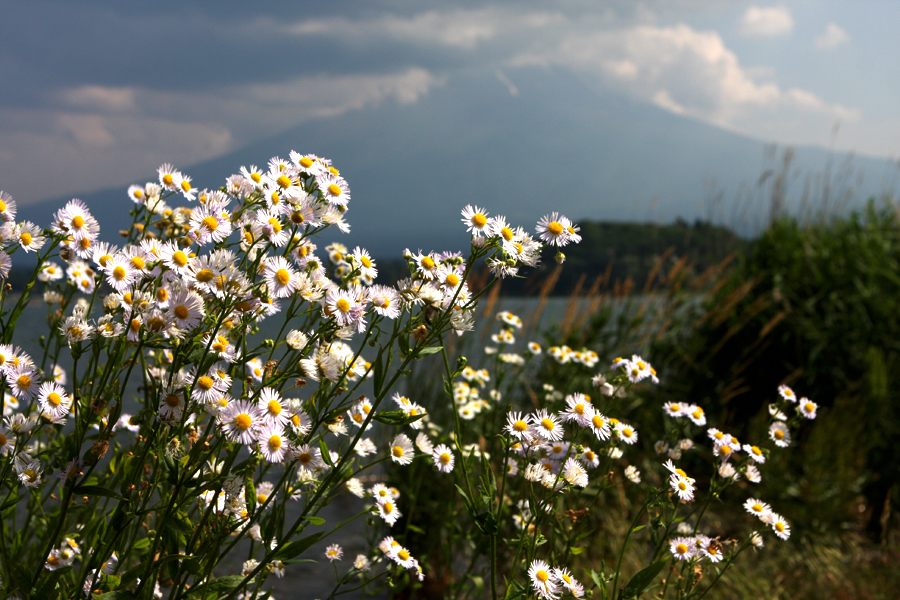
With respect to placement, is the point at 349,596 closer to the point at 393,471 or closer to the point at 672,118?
the point at 393,471

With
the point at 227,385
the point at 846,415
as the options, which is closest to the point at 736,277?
the point at 846,415

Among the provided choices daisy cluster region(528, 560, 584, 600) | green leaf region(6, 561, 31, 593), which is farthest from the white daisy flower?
green leaf region(6, 561, 31, 593)

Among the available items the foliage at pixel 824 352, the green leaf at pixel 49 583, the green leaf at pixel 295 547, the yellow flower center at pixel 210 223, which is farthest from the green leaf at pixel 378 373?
the foliage at pixel 824 352

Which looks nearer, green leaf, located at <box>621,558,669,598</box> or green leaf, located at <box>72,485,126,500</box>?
green leaf, located at <box>72,485,126,500</box>

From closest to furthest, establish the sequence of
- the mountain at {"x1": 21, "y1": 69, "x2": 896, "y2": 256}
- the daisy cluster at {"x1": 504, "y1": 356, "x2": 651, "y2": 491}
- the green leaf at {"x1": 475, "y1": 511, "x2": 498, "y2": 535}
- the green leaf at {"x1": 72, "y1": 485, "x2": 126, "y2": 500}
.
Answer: the green leaf at {"x1": 72, "y1": 485, "x2": 126, "y2": 500}
the green leaf at {"x1": 475, "y1": 511, "x2": 498, "y2": 535}
the daisy cluster at {"x1": 504, "y1": 356, "x2": 651, "y2": 491}
the mountain at {"x1": 21, "y1": 69, "x2": 896, "y2": 256}

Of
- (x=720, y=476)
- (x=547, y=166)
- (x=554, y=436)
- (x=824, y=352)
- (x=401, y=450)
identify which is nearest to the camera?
(x=554, y=436)

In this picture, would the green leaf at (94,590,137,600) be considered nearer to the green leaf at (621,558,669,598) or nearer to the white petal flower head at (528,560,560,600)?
the white petal flower head at (528,560,560,600)

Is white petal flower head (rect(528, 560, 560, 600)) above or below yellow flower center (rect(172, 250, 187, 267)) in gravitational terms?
below

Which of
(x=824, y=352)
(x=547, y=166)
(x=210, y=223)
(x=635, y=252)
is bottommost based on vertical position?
(x=210, y=223)

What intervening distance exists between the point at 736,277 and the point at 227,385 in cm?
504

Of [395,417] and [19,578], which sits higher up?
[395,417]

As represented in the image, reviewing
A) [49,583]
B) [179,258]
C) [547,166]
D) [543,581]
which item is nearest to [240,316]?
[179,258]

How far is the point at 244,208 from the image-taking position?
1202 mm

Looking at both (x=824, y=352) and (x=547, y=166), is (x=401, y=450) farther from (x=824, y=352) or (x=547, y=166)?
(x=547, y=166)
